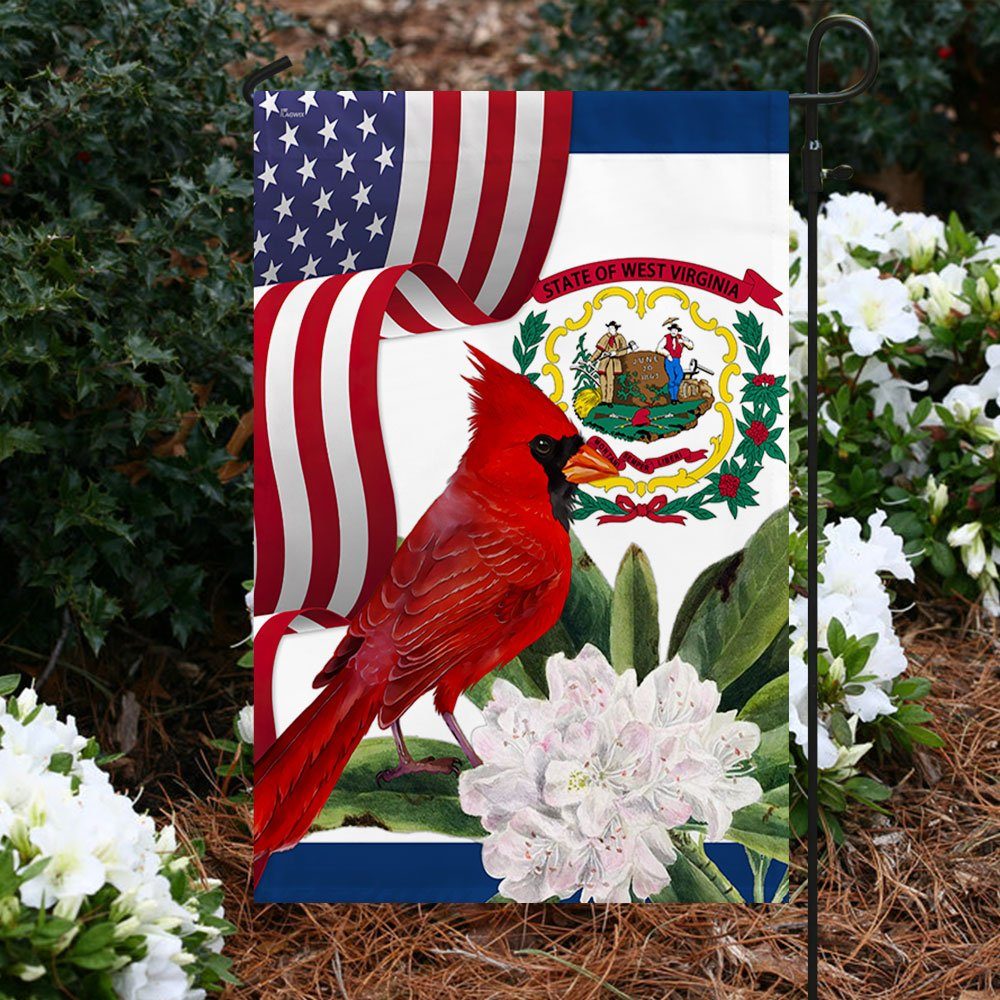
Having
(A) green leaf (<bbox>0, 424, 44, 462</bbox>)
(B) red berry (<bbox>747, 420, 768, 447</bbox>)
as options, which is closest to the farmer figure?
(B) red berry (<bbox>747, 420, 768, 447</bbox>)

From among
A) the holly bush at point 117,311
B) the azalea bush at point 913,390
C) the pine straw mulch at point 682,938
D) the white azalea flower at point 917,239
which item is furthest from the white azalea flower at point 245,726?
the white azalea flower at point 917,239

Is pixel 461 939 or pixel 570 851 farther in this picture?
pixel 461 939

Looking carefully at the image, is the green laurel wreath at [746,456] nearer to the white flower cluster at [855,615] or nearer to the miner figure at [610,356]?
the miner figure at [610,356]

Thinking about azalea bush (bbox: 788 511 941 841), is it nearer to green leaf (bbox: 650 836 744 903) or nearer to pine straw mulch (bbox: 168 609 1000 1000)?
pine straw mulch (bbox: 168 609 1000 1000)

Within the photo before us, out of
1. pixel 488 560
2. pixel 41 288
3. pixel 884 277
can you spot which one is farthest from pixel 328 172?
pixel 884 277

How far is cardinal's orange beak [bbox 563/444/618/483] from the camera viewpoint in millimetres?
1792

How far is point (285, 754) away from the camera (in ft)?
5.92

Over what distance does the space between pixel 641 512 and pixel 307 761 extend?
62 cm

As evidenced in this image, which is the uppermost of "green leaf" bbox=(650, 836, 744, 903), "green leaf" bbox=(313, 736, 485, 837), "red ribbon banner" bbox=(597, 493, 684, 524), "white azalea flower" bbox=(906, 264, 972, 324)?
"white azalea flower" bbox=(906, 264, 972, 324)

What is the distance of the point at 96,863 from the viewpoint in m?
1.53

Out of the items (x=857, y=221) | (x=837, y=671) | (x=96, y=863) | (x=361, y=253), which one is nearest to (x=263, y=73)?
(x=361, y=253)

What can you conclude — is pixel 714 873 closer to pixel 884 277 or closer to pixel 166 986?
pixel 166 986

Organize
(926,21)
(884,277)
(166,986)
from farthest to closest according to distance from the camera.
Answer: (926,21), (884,277), (166,986)

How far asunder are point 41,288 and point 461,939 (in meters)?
1.43
